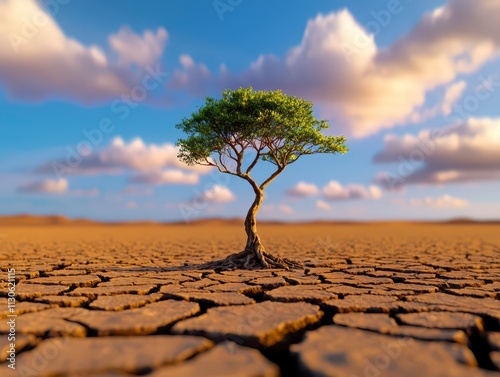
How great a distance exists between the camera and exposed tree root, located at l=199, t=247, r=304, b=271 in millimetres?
5844

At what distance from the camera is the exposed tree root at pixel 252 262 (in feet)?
19.2

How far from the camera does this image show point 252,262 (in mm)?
6027

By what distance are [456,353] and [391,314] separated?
3.02ft

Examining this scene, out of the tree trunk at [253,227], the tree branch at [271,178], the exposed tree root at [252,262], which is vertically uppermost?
the tree branch at [271,178]

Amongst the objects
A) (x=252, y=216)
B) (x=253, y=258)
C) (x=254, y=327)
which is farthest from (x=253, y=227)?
(x=254, y=327)

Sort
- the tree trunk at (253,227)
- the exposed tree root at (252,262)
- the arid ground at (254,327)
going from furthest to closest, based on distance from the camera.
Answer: the tree trunk at (253,227) < the exposed tree root at (252,262) < the arid ground at (254,327)

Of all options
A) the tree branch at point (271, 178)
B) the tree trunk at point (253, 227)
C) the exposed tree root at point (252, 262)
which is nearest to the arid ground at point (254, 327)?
the exposed tree root at point (252, 262)

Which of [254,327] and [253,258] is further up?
[253,258]

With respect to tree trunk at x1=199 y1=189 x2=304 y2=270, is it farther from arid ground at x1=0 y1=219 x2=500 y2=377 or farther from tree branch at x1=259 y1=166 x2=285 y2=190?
arid ground at x1=0 y1=219 x2=500 y2=377

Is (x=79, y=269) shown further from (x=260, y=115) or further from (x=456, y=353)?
(x=456, y=353)

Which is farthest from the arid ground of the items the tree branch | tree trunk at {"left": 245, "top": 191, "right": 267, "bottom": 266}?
the tree branch

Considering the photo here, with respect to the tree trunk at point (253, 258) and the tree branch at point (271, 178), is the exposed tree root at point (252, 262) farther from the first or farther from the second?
the tree branch at point (271, 178)

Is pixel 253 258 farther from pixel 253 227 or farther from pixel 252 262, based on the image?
pixel 253 227

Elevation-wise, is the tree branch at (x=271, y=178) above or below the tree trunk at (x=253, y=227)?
above
